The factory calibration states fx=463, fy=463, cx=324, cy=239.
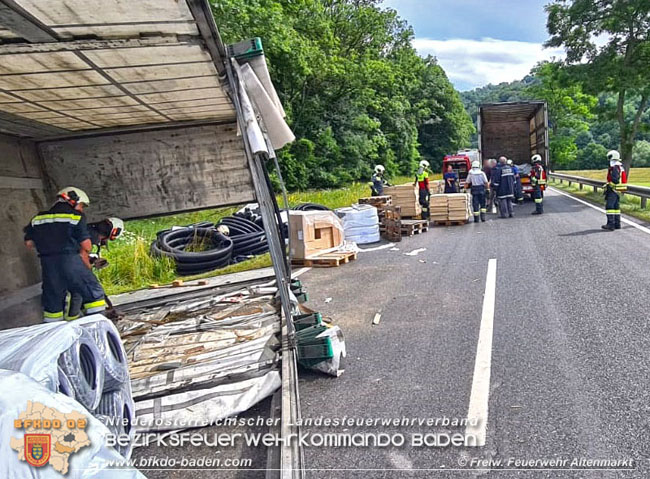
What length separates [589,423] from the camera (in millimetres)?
3090

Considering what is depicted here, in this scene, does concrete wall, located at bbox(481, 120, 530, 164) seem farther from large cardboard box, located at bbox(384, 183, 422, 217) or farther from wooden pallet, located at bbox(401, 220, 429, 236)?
wooden pallet, located at bbox(401, 220, 429, 236)

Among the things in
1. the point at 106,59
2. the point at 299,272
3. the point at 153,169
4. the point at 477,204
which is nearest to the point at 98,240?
the point at 153,169

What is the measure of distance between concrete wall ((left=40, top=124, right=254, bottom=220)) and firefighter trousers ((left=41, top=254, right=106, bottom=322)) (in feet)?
10.2

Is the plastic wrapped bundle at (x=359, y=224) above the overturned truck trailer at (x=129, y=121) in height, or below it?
below

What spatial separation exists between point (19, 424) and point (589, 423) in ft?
10.7

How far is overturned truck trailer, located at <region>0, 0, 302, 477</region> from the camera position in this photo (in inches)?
128

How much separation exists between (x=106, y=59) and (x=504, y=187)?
40.5 feet

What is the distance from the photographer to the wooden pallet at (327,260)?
9.16m

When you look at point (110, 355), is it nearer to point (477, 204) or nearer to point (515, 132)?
point (477, 204)

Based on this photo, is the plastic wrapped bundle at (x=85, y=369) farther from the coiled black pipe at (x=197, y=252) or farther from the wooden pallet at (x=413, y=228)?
the wooden pallet at (x=413, y=228)

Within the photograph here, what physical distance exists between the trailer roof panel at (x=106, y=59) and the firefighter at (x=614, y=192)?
8471 millimetres

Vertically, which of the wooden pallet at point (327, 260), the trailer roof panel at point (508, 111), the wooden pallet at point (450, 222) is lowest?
the wooden pallet at point (450, 222)

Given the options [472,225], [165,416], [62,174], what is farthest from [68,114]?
[472,225]

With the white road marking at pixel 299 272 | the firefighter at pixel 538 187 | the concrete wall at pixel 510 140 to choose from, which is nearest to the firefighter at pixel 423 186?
the firefighter at pixel 538 187
